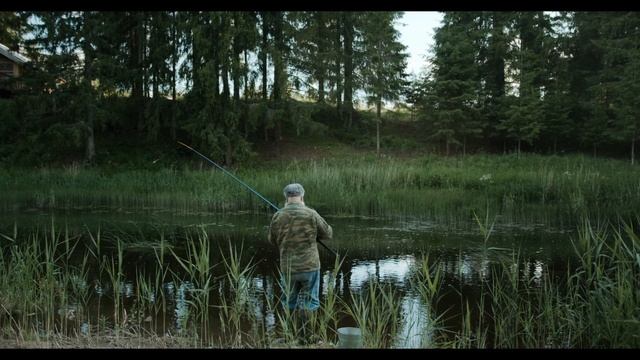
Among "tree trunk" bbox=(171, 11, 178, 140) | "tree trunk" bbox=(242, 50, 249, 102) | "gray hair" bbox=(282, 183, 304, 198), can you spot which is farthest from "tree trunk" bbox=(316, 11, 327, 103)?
"gray hair" bbox=(282, 183, 304, 198)

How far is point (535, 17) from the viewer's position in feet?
100

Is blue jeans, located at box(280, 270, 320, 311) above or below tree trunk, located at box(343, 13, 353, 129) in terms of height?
below

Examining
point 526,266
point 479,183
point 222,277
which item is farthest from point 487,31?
point 222,277

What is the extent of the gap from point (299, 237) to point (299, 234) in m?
0.04

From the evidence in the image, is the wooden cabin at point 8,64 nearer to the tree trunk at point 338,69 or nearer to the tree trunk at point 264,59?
the tree trunk at point 264,59

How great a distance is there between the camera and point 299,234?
5535 mm

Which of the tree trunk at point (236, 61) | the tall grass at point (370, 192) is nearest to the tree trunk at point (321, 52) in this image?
the tree trunk at point (236, 61)

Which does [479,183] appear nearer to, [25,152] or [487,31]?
[487,31]

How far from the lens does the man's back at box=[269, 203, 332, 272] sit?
5508mm

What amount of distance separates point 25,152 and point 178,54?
847 cm

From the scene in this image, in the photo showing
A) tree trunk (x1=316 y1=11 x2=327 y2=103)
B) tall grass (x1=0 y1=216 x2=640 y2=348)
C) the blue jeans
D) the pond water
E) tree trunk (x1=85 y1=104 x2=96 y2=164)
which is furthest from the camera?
tree trunk (x1=316 y1=11 x2=327 y2=103)

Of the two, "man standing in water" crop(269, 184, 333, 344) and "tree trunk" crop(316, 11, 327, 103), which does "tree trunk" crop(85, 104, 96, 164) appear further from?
"man standing in water" crop(269, 184, 333, 344)

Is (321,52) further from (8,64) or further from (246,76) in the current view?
(8,64)

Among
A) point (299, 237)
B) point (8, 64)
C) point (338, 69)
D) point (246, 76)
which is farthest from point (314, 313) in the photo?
point (8, 64)
